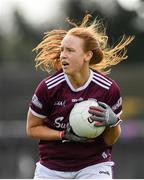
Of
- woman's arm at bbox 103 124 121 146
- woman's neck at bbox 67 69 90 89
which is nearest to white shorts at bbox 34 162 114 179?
woman's arm at bbox 103 124 121 146

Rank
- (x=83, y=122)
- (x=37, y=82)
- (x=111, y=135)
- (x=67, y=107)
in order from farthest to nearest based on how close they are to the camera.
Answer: (x=37, y=82) < (x=111, y=135) < (x=67, y=107) < (x=83, y=122)

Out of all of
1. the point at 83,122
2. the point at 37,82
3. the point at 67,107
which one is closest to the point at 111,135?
the point at 83,122

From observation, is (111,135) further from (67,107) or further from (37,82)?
(37,82)

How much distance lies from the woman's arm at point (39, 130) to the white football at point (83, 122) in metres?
0.18

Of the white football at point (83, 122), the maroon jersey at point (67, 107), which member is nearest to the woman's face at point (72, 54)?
the maroon jersey at point (67, 107)

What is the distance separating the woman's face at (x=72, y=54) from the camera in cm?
877

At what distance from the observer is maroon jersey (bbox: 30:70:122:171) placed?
8859 mm

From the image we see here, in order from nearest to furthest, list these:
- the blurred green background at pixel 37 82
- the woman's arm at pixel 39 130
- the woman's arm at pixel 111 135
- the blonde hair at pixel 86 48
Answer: the woman's arm at pixel 39 130, the woman's arm at pixel 111 135, the blonde hair at pixel 86 48, the blurred green background at pixel 37 82

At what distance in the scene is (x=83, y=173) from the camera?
889 centimetres

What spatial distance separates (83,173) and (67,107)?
22.8 inches

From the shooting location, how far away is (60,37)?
30.7 ft

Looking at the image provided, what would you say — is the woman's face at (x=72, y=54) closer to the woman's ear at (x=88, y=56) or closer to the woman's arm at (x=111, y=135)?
the woman's ear at (x=88, y=56)

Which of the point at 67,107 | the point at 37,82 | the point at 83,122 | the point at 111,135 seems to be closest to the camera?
the point at 83,122

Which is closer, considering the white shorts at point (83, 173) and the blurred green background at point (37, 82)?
the white shorts at point (83, 173)
